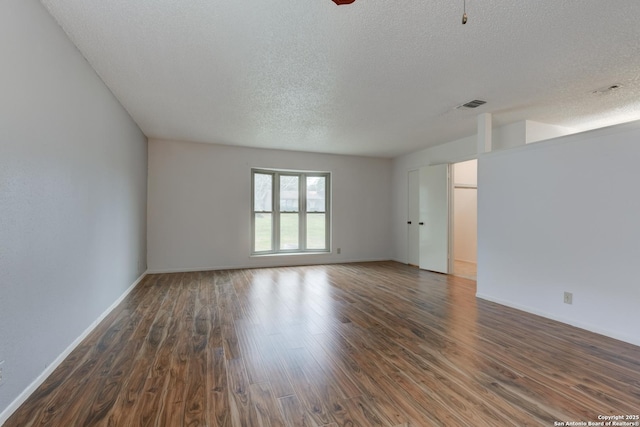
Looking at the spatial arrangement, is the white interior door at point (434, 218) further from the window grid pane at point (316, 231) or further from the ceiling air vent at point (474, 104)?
the window grid pane at point (316, 231)

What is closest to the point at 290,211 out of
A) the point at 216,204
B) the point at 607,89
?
the point at 216,204

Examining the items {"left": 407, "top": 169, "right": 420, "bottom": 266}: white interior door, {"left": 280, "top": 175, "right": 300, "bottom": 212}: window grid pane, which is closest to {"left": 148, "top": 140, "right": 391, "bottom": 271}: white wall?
{"left": 280, "top": 175, "right": 300, "bottom": 212}: window grid pane

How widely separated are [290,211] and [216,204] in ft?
5.33

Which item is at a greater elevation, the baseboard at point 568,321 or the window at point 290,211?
the window at point 290,211

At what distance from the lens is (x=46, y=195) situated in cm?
196

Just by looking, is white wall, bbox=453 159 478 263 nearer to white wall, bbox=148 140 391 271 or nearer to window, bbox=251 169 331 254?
white wall, bbox=148 140 391 271

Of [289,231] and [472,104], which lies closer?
[472,104]

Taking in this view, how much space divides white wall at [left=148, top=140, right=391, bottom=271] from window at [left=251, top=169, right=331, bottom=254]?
24 centimetres

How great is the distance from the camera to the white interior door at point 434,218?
18.3ft

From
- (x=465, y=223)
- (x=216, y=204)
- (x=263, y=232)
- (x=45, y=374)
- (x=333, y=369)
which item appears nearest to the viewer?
(x=45, y=374)

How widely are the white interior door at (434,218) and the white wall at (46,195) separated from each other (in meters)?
5.35

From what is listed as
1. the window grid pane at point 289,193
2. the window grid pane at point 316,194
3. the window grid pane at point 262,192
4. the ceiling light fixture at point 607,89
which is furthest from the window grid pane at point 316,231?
the ceiling light fixture at point 607,89

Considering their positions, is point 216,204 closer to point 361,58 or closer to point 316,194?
point 316,194

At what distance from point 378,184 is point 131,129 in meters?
5.19
